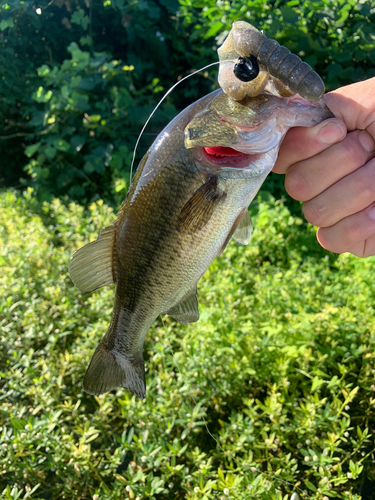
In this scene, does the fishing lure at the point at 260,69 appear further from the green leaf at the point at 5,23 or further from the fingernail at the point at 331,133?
the green leaf at the point at 5,23

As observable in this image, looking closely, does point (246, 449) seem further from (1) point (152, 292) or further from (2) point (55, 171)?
(2) point (55, 171)

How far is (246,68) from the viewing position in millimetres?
1028

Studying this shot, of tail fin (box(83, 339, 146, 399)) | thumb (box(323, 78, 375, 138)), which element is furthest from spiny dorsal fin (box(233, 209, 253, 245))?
tail fin (box(83, 339, 146, 399))

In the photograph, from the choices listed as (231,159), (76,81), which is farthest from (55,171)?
(231,159)

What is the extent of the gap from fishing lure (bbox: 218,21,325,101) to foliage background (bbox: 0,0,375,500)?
1504 mm

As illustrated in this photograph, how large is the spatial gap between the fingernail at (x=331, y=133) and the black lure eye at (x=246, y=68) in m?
0.32

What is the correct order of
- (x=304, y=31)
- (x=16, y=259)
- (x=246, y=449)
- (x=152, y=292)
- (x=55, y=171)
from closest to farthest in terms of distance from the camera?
(x=152, y=292) < (x=246, y=449) < (x=16, y=259) < (x=304, y=31) < (x=55, y=171)

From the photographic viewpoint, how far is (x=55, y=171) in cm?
545

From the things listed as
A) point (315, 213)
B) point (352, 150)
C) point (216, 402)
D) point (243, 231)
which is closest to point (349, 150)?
point (352, 150)

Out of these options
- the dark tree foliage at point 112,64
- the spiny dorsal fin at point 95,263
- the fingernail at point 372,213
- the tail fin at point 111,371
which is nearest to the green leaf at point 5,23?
the dark tree foliage at point 112,64

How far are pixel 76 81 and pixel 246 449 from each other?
4.49 meters

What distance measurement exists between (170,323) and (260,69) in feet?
7.32

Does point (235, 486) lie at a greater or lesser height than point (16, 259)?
lesser

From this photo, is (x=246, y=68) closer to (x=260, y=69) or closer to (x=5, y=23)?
(x=260, y=69)
